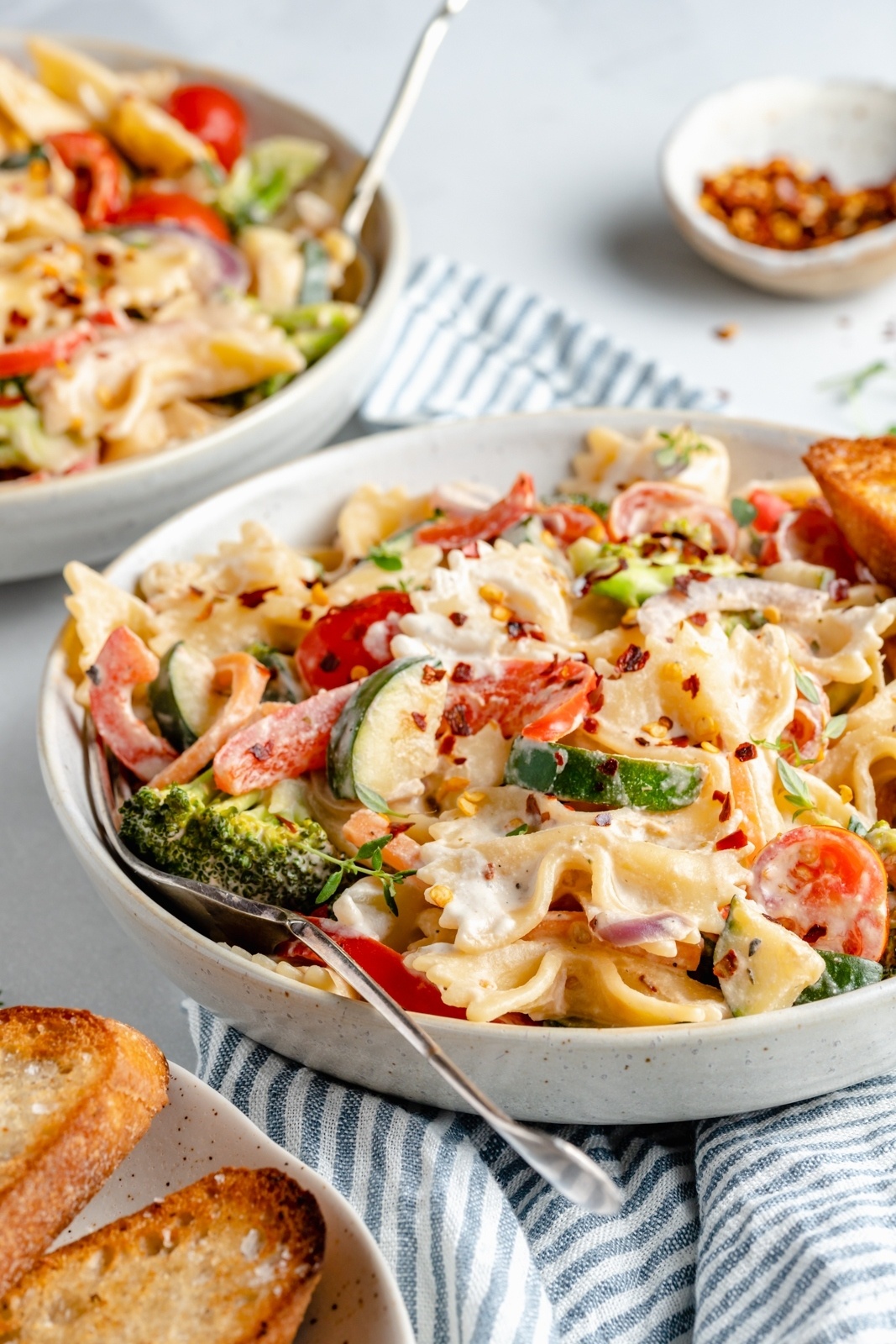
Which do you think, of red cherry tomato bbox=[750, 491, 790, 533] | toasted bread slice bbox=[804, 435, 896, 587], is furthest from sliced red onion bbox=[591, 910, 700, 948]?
red cherry tomato bbox=[750, 491, 790, 533]

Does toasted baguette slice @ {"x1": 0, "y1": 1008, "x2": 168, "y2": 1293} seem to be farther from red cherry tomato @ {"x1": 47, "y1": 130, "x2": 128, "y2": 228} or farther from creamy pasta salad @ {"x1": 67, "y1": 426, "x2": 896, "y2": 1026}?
red cherry tomato @ {"x1": 47, "y1": 130, "x2": 128, "y2": 228}

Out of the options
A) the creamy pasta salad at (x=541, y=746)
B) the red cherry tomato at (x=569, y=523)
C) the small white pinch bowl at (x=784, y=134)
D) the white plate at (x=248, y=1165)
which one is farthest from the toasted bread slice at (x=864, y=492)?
the small white pinch bowl at (x=784, y=134)

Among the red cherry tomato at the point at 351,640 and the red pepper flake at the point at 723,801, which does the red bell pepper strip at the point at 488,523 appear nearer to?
the red cherry tomato at the point at 351,640

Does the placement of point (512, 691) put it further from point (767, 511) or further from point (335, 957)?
point (767, 511)

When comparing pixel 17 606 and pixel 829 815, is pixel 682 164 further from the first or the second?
pixel 829 815

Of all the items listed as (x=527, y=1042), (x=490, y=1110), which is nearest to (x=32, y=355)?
(x=527, y=1042)

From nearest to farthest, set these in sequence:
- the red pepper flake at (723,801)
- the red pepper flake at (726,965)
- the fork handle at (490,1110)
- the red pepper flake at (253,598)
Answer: the fork handle at (490,1110) → the red pepper flake at (726,965) → the red pepper flake at (723,801) → the red pepper flake at (253,598)
